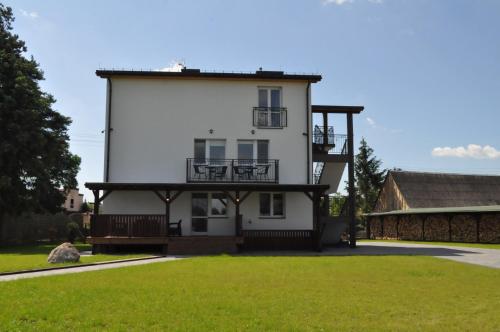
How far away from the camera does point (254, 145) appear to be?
2194 cm

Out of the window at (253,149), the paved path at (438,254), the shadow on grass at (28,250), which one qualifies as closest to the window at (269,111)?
the window at (253,149)

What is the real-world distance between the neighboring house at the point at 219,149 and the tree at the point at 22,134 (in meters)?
4.93

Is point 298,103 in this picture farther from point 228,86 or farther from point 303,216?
point 303,216

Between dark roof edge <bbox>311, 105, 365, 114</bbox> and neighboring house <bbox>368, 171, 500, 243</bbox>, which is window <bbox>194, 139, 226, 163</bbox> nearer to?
dark roof edge <bbox>311, 105, 365, 114</bbox>

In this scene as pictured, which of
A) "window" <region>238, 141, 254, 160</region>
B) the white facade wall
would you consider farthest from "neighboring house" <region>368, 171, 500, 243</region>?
"window" <region>238, 141, 254, 160</region>

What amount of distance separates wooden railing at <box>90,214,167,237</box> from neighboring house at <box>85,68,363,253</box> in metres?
1.97

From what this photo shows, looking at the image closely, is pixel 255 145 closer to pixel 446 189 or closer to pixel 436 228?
pixel 436 228

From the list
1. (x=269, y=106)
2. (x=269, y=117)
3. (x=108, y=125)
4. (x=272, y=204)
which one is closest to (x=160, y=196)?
(x=108, y=125)

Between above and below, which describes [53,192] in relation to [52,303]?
above

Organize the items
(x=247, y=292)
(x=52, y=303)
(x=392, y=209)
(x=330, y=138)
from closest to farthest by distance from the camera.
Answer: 1. (x=52, y=303)
2. (x=247, y=292)
3. (x=330, y=138)
4. (x=392, y=209)

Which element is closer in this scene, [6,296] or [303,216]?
[6,296]

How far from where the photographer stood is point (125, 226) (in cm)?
1867

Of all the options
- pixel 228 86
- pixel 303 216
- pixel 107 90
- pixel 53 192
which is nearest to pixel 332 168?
pixel 303 216

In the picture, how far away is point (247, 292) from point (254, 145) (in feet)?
45.3
